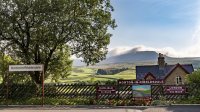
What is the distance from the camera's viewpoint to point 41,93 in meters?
35.3

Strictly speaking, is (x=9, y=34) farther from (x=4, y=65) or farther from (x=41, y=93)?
(x=4, y=65)

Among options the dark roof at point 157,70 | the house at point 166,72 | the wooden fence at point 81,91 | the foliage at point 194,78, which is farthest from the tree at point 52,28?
the dark roof at point 157,70

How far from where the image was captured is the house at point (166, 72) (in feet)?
228

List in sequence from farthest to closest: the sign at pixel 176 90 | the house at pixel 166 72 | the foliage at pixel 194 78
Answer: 1. the house at pixel 166 72
2. the foliage at pixel 194 78
3. the sign at pixel 176 90

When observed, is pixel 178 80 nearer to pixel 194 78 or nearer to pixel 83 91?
pixel 194 78

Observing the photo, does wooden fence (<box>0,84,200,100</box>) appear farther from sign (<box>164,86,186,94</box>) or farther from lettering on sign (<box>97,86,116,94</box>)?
sign (<box>164,86,186,94</box>)

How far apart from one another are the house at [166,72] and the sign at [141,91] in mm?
35117

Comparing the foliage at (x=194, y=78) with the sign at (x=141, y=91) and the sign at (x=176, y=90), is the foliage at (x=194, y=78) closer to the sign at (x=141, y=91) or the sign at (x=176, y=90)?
the sign at (x=176, y=90)

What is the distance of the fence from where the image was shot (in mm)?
33719

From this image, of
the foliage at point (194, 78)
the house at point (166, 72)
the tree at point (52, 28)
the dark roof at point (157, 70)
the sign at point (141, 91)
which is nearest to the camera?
the sign at point (141, 91)

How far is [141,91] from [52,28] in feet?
39.3

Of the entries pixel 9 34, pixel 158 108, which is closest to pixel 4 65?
pixel 9 34

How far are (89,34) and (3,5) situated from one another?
8.96 m

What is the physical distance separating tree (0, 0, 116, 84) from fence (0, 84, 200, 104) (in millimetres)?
5891
